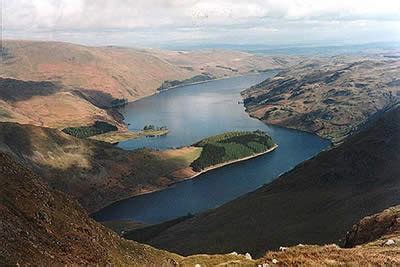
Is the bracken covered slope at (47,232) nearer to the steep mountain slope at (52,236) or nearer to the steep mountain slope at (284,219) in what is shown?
the steep mountain slope at (52,236)

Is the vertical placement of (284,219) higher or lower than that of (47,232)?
lower

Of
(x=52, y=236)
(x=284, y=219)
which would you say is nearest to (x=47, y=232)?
(x=52, y=236)

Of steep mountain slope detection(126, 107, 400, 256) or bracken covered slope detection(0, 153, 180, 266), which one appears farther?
steep mountain slope detection(126, 107, 400, 256)

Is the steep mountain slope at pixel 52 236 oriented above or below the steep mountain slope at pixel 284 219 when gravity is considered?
above

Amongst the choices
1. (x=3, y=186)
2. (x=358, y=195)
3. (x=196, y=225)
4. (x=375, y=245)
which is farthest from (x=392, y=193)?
(x=3, y=186)

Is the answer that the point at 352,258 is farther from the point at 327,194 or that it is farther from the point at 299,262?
the point at 327,194

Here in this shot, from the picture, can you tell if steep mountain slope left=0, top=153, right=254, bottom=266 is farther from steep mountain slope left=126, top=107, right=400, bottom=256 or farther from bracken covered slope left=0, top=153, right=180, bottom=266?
steep mountain slope left=126, top=107, right=400, bottom=256

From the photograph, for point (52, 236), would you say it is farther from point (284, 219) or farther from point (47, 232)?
point (284, 219)

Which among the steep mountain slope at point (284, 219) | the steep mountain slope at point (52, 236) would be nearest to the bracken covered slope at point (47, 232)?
the steep mountain slope at point (52, 236)

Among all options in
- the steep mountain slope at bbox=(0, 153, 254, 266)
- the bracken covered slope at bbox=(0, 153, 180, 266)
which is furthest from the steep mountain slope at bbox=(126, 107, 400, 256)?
the bracken covered slope at bbox=(0, 153, 180, 266)
